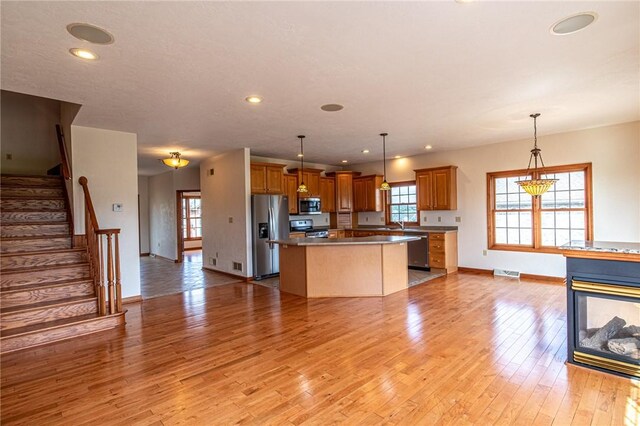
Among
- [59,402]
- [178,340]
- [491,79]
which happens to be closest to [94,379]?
[59,402]

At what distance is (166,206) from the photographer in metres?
9.87

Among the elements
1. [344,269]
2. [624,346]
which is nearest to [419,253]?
[344,269]

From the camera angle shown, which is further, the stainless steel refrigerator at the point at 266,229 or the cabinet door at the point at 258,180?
the cabinet door at the point at 258,180

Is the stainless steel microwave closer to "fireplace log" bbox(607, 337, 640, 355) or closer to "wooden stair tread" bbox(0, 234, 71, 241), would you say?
"wooden stair tread" bbox(0, 234, 71, 241)

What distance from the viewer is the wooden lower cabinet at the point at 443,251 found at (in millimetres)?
6848

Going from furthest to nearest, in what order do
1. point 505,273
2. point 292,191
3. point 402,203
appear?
point 402,203 → point 292,191 → point 505,273

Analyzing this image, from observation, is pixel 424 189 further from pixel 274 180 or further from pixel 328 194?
pixel 274 180

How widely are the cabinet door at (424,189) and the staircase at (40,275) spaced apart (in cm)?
602

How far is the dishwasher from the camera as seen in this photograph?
23.2 ft

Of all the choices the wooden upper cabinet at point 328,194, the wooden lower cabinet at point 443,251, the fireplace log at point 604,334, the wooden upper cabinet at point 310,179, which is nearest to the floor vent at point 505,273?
the wooden lower cabinet at point 443,251

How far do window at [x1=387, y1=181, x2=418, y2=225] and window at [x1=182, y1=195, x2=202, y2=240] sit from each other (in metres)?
7.51

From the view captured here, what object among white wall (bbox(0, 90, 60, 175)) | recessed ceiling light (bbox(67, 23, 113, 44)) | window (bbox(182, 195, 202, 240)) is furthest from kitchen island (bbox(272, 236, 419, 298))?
window (bbox(182, 195, 202, 240))

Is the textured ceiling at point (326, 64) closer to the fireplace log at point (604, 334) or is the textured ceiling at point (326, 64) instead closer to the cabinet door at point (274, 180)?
the cabinet door at point (274, 180)

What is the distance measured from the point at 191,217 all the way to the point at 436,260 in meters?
9.37
